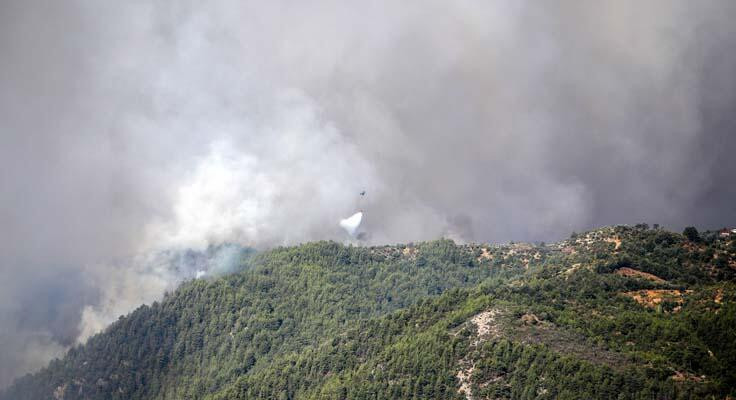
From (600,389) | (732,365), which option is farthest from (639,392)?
(732,365)

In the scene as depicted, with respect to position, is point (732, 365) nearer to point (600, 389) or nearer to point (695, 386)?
point (695, 386)

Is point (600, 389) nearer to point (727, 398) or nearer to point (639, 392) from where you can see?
point (639, 392)

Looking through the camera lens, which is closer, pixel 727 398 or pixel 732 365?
pixel 727 398

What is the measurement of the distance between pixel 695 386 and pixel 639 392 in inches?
414

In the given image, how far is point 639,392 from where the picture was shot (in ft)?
645

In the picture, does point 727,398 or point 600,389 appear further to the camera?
point 600,389

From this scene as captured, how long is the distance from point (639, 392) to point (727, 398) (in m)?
17.2

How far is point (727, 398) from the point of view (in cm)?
18550

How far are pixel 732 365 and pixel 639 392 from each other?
20036 mm

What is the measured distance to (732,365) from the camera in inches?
7864

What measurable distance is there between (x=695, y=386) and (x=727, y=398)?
8195 millimetres

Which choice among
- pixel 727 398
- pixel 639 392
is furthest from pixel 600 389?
pixel 727 398

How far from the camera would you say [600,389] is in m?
200

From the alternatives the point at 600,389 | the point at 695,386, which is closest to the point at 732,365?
the point at 695,386
